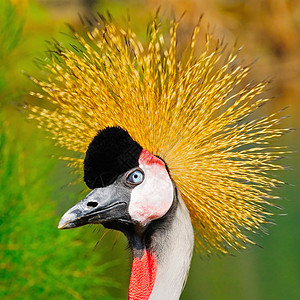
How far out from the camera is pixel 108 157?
1.40 m

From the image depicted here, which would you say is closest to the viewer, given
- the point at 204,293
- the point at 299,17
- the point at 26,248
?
the point at 26,248

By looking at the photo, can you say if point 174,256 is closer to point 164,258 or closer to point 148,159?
point 164,258

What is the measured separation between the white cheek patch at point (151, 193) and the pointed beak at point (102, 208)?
0.07ft

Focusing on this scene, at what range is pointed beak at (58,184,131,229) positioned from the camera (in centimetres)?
136

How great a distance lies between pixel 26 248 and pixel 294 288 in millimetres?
2151

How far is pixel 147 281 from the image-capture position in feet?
4.91

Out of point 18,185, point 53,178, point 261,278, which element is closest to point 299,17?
point 261,278

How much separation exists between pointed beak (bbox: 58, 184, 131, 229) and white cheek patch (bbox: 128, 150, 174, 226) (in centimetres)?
2

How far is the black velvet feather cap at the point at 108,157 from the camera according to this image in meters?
1.39

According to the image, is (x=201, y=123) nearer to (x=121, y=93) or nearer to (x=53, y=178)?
(x=121, y=93)

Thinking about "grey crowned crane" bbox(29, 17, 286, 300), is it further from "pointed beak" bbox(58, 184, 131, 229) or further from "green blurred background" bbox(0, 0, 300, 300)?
"green blurred background" bbox(0, 0, 300, 300)

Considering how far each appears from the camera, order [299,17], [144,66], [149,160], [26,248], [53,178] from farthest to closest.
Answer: [299,17] → [53,178] → [26,248] → [144,66] → [149,160]

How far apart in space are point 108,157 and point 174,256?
0.30m

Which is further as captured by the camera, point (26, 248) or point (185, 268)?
point (26, 248)
